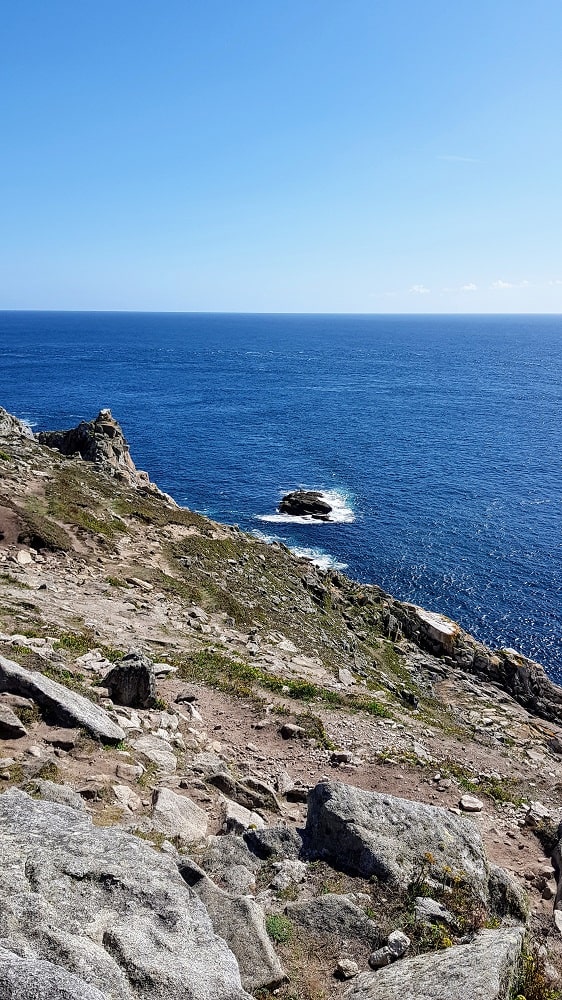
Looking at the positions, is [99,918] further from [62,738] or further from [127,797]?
[62,738]

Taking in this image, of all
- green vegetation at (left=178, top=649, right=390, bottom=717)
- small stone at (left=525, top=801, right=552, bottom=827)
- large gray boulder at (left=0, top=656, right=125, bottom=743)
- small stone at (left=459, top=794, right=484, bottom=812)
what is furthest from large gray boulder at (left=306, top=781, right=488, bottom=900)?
green vegetation at (left=178, top=649, right=390, bottom=717)

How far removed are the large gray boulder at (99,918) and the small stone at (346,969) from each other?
2139mm

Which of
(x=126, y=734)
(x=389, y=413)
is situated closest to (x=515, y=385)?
(x=389, y=413)

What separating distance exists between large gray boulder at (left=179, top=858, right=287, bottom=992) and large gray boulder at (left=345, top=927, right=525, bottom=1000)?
45.7 inches

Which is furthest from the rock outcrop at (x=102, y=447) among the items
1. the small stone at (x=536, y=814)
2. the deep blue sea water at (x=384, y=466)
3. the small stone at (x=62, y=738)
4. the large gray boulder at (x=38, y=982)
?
the large gray boulder at (x=38, y=982)

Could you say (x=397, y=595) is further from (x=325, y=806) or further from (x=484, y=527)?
(x=325, y=806)

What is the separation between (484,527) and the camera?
71.3 m

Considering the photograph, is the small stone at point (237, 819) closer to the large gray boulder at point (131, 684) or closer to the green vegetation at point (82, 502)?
the large gray boulder at point (131, 684)

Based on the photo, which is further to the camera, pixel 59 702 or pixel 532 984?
pixel 59 702

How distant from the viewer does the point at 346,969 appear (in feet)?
29.6

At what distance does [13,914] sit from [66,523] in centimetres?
2836

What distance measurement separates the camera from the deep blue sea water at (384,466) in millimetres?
58906

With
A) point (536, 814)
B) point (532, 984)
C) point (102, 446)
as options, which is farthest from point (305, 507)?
point (532, 984)

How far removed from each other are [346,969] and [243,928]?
63.2 inches
